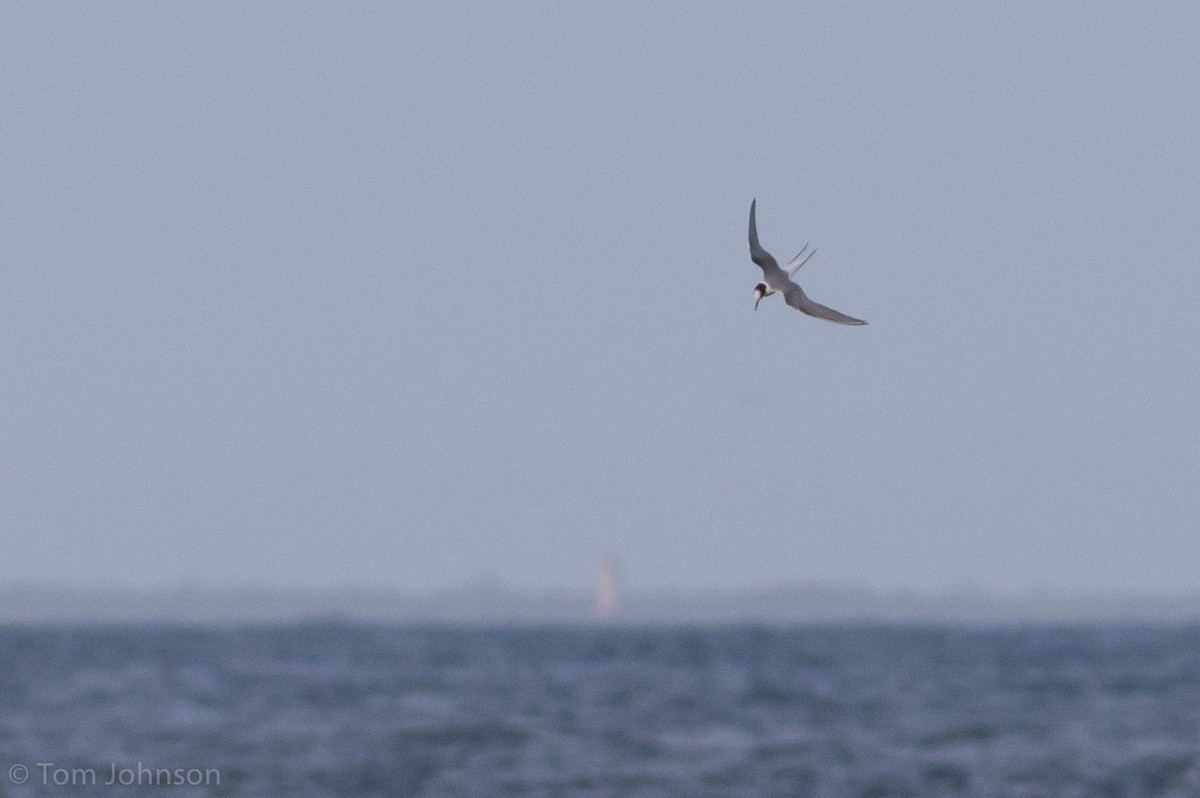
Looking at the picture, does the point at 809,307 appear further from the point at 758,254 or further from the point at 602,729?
the point at 602,729

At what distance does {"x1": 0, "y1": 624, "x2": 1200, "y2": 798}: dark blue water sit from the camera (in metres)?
35.5

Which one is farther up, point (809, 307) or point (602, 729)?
point (809, 307)

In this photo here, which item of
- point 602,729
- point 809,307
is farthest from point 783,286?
point 602,729

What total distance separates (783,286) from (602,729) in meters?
39.5

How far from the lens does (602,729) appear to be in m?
45.8

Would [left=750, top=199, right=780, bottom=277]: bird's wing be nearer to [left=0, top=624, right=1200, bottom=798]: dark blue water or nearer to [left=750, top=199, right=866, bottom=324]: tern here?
[left=750, top=199, right=866, bottom=324]: tern

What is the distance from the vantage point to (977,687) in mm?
64500

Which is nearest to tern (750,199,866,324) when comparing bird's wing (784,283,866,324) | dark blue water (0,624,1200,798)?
bird's wing (784,283,866,324)

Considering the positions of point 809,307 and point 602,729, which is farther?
point 602,729

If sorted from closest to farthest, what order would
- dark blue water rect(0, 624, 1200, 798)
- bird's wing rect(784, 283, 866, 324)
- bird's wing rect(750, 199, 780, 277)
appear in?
bird's wing rect(784, 283, 866, 324) < bird's wing rect(750, 199, 780, 277) < dark blue water rect(0, 624, 1200, 798)

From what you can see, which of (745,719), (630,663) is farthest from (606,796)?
(630,663)

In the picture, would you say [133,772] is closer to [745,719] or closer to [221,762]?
[221,762]

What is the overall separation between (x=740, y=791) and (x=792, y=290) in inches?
1107

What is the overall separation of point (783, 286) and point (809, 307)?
0.64 ft
